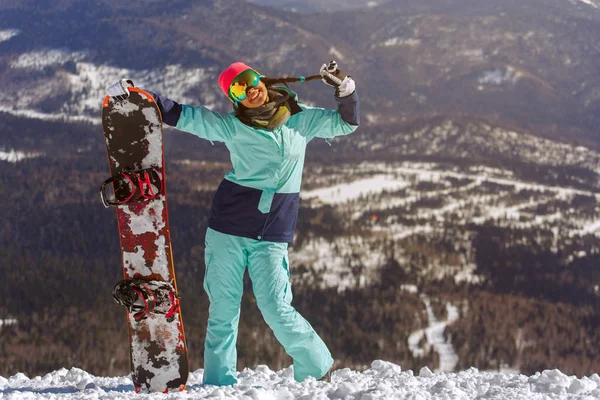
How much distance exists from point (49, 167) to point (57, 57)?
326 feet

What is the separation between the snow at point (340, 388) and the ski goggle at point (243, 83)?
1.94m

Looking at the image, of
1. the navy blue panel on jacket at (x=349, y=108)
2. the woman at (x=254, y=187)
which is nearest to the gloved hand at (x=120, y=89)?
the woman at (x=254, y=187)

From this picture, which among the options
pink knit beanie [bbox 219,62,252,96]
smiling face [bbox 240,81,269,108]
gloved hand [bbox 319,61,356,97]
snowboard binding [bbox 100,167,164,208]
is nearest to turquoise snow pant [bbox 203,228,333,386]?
snowboard binding [bbox 100,167,164,208]

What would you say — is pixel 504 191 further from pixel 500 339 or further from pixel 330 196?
pixel 500 339

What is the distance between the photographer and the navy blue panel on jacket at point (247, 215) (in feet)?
16.0

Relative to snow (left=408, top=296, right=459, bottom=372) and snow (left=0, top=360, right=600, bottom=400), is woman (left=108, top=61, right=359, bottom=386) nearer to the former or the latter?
snow (left=0, top=360, right=600, bottom=400)

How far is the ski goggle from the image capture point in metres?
4.79

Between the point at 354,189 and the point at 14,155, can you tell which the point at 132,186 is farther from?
the point at 14,155

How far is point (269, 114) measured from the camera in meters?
4.80

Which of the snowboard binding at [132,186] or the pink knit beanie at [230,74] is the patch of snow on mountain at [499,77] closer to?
the pink knit beanie at [230,74]

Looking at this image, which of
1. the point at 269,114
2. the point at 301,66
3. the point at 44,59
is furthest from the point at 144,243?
the point at 301,66

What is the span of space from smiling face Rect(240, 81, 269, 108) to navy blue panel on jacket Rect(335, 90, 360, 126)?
1.68ft

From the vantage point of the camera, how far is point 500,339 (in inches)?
1409

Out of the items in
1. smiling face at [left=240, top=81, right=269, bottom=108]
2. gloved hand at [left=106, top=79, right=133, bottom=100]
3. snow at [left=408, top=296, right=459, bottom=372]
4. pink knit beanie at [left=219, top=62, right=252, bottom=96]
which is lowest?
snow at [left=408, top=296, right=459, bottom=372]
